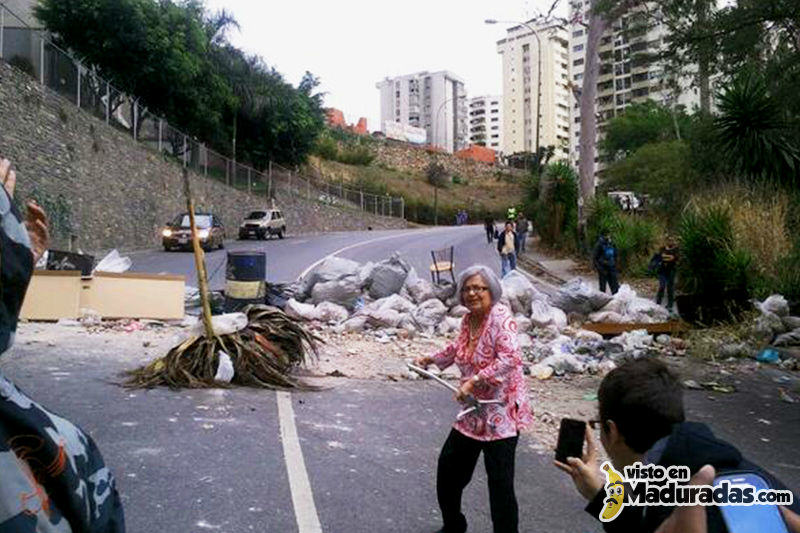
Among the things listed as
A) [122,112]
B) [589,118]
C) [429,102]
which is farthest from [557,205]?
[429,102]

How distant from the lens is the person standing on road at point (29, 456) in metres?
1.28

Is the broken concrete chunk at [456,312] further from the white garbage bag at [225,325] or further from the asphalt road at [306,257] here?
the white garbage bag at [225,325]

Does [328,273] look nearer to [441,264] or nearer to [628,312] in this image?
[441,264]

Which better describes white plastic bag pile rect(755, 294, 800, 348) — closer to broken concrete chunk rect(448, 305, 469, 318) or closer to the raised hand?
broken concrete chunk rect(448, 305, 469, 318)

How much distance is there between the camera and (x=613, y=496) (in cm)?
187

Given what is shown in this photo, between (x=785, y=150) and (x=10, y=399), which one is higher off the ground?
(x=785, y=150)

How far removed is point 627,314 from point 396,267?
14.4 feet

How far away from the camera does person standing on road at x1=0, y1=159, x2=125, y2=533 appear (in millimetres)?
1275

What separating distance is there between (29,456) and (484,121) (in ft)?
558

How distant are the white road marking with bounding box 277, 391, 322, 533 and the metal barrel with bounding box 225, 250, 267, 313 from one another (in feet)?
14.7

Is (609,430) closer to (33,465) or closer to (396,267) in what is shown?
(33,465)

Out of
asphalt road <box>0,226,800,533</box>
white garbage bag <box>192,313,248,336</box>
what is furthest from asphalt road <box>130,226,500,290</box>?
asphalt road <box>0,226,800,533</box>

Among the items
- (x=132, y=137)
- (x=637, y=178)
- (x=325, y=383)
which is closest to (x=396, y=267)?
(x=325, y=383)

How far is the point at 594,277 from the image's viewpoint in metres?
20.8
